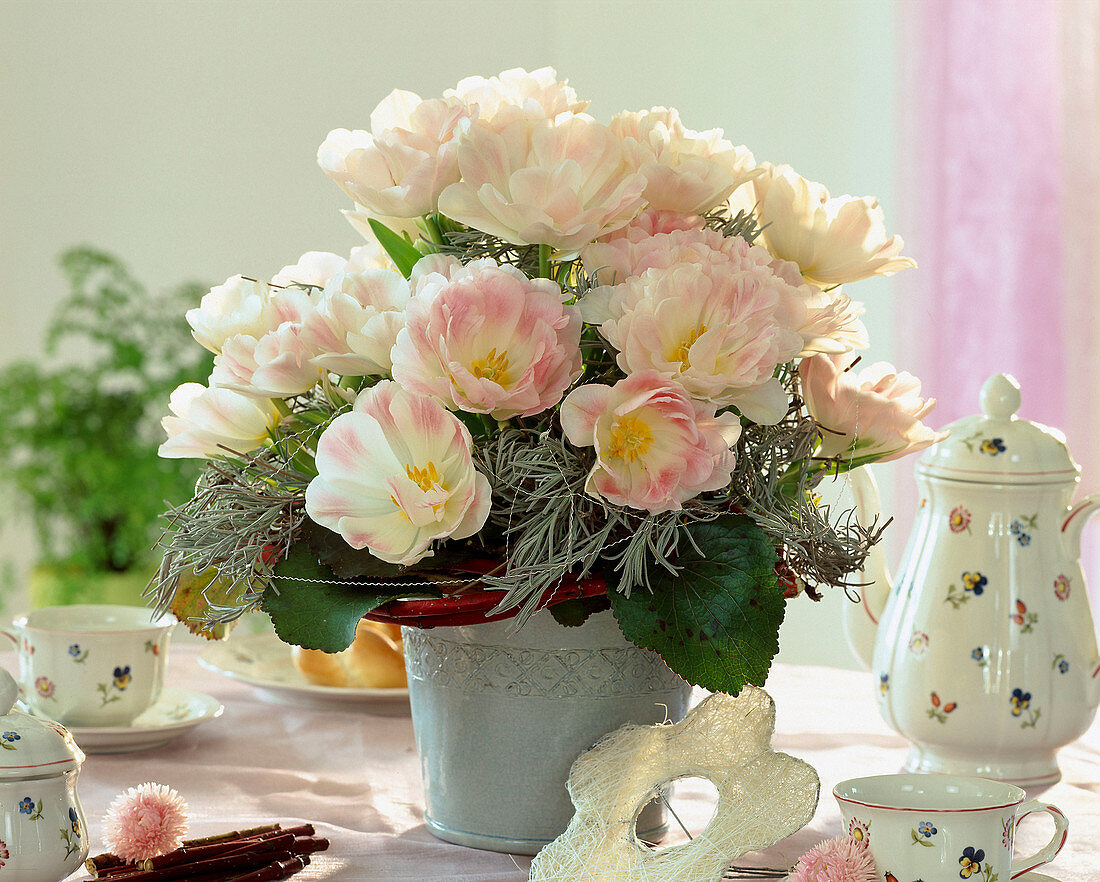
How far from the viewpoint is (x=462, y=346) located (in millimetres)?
489

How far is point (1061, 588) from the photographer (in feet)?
2.28

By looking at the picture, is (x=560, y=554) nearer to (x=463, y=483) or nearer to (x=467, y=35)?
(x=463, y=483)

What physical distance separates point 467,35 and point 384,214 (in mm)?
2144

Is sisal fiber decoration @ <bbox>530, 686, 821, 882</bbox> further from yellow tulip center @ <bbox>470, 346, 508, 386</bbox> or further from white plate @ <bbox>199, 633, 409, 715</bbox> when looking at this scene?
white plate @ <bbox>199, 633, 409, 715</bbox>

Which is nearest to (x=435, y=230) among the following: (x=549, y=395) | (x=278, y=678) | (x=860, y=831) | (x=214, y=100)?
(x=549, y=395)

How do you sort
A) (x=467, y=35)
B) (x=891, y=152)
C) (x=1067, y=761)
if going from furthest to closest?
(x=467, y=35) → (x=891, y=152) → (x=1067, y=761)

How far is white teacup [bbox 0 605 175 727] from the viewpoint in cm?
76

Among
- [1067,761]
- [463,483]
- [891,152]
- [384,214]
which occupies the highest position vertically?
[891,152]

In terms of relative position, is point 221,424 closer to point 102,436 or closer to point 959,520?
point 959,520

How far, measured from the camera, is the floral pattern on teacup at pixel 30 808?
49 centimetres

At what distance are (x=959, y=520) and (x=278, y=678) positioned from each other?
1.68ft

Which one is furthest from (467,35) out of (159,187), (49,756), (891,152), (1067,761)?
(49,756)

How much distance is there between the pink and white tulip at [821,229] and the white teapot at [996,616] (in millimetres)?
166

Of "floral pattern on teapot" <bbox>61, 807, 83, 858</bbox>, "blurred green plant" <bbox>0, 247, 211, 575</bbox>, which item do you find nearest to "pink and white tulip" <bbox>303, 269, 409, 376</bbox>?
"floral pattern on teapot" <bbox>61, 807, 83, 858</bbox>
